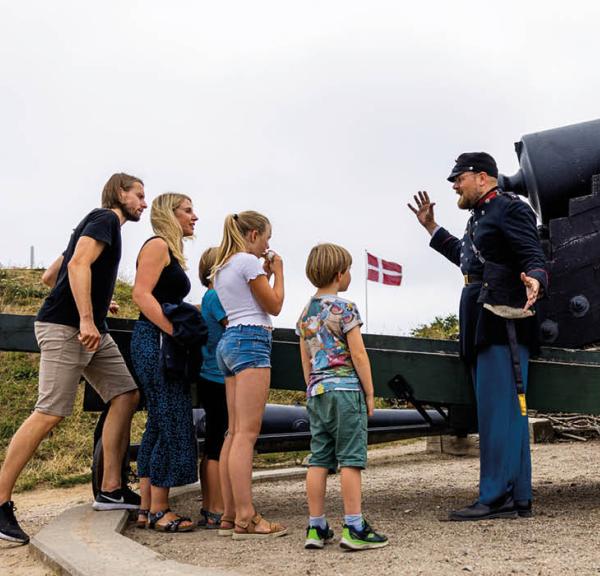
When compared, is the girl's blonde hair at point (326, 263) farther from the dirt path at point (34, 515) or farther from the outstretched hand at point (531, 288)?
the dirt path at point (34, 515)

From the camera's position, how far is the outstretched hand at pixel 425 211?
541cm

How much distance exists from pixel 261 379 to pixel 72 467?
5.79 meters

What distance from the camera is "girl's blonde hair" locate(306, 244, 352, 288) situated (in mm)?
4000

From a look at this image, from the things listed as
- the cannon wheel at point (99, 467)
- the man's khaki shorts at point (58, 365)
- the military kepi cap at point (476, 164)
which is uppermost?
the military kepi cap at point (476, 164)

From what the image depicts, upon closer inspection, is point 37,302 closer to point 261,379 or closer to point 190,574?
point 261,379

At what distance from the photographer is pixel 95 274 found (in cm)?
458

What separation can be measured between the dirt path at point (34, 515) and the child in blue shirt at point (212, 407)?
90 cm

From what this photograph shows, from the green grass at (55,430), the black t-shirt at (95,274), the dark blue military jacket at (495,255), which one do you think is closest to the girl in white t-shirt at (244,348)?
the black t-shirt at (95,274)

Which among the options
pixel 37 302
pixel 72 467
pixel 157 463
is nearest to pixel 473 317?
pixel 157 463

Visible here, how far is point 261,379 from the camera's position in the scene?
418cm

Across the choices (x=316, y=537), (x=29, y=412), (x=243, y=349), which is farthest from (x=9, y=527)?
(x=29, y=412)

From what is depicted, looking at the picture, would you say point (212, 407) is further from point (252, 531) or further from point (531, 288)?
point (531, 288)

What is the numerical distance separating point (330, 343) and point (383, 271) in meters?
11.2

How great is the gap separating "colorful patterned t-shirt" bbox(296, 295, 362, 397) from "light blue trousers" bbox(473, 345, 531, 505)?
875 mm
